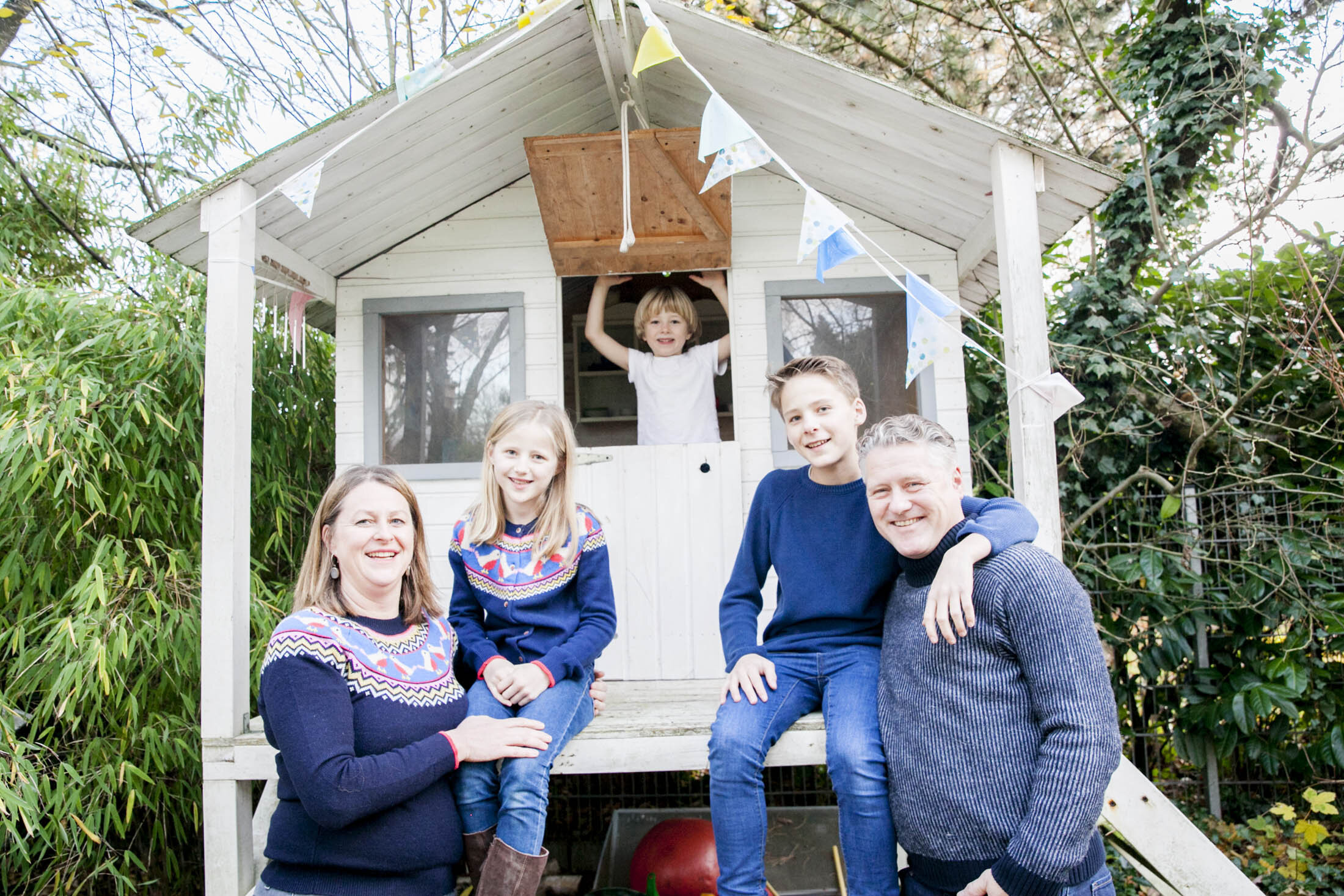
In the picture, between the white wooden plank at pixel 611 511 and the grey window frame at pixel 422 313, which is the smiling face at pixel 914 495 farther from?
the grey window frame at pixel 422 313

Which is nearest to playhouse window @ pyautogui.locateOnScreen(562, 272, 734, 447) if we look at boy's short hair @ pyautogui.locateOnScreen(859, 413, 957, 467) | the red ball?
the red ball

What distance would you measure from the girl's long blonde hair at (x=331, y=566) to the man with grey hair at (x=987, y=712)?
1.13m

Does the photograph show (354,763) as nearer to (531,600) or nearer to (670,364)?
(531,600)

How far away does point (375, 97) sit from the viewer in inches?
124

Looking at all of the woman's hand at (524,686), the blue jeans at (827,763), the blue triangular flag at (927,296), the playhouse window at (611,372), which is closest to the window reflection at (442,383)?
the playhouse window at (611,372)

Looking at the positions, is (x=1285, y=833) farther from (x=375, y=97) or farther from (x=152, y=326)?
(x=152, y=326)

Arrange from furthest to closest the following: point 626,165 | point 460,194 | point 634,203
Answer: point 460,194, point 634,203, point 626,165

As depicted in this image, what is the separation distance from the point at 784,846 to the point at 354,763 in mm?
2439

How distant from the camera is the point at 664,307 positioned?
452 cm

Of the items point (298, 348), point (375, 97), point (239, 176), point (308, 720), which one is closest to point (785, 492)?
point (308, 720)

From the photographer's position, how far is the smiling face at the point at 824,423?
8.37ft

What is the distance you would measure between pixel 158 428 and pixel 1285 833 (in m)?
5.85

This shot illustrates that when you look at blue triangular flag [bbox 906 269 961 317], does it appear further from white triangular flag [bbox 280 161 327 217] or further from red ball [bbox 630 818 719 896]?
red ball [bbox 630 818 719 896]

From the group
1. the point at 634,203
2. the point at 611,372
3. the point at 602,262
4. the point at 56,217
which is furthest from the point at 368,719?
the point at 56,217
